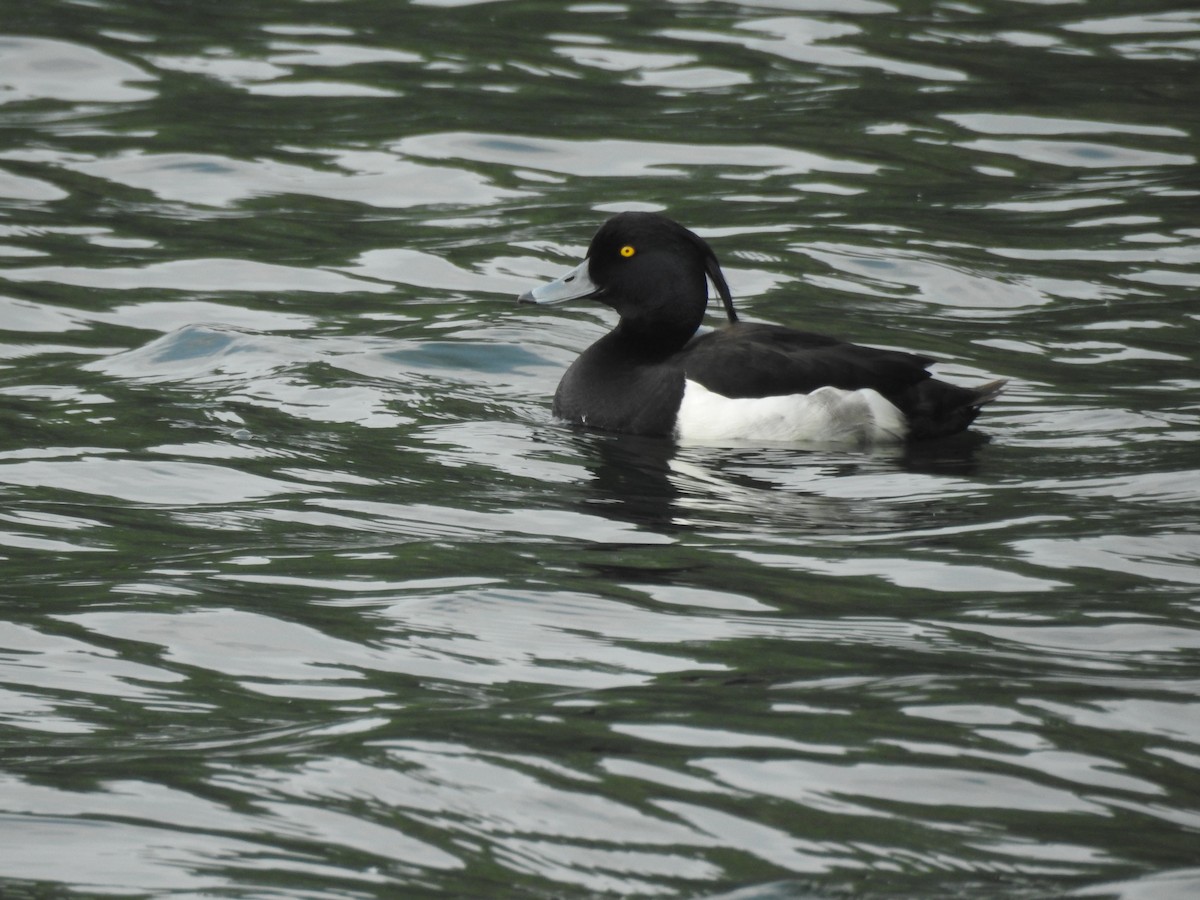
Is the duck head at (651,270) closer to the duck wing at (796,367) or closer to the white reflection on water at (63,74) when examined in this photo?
the duck wing at (796,367)

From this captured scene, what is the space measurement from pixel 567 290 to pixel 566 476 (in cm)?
154

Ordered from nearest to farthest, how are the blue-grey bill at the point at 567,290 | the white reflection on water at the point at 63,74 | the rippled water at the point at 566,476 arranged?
the rippled water at the point at 566,476, the blue-grey bill at the point at 567,290, the white reflection on water at the point at 63,74

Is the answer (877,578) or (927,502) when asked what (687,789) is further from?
(927,502)

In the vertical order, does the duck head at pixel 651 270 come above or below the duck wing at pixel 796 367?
above

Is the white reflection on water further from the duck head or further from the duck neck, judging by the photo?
the duck neck

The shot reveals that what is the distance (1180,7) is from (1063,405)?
8002 millimetres

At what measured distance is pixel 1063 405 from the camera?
322 inches

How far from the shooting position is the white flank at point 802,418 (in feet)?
25.7

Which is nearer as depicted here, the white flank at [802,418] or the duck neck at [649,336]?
the white flank at [802,418]

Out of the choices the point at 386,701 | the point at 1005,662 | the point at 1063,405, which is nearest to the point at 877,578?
the point at 1005,662

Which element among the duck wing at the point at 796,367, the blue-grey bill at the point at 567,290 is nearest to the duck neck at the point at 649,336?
the blue-grey bill at the point at 567,290

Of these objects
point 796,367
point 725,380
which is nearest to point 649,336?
point 725,380

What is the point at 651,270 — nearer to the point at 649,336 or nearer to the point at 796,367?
the point at 649,336

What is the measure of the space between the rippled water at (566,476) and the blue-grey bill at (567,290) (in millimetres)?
526
